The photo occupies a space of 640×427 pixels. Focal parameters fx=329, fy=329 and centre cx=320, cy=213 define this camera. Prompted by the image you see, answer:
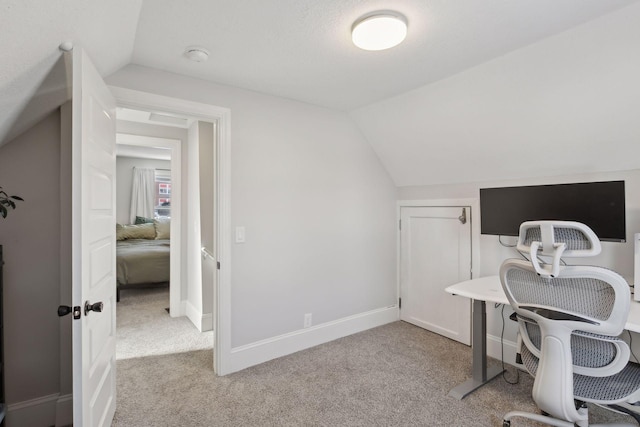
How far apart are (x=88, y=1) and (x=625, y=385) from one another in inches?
107

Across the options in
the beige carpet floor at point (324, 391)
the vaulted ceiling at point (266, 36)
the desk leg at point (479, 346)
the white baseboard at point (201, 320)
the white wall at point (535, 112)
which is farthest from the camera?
the white baseboard at point (201, 320)

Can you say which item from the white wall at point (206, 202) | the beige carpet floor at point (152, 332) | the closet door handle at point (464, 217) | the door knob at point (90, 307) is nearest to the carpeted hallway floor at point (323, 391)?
the beige carpet floor at point (152, 332)

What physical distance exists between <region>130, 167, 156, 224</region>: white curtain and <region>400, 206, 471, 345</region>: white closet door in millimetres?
6194

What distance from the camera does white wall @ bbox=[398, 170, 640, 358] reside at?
6.77 ft

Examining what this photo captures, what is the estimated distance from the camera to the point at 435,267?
328 centimetres

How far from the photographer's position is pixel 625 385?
1468 mm

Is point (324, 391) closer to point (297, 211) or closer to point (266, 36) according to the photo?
point (297, 211)

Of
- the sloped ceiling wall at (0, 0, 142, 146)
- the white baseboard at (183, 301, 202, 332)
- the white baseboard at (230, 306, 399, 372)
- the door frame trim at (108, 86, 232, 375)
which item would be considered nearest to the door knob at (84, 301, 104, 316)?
the sloped ceiling wall at (0, 0, 142, 146)

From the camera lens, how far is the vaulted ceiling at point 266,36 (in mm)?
1274

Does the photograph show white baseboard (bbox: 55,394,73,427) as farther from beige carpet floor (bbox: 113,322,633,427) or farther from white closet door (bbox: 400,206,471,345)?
white closet door (bbox: 400,206,471,345)

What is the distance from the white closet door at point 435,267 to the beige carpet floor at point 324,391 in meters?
0.33

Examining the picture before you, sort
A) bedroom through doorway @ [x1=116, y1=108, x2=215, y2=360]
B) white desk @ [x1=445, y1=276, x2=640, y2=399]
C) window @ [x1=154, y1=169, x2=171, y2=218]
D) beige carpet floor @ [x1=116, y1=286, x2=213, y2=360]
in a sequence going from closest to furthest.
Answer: white desk @ [x1=445, y1=276, x2=640, y2=399] < beige carpet floor @ [x1=116, y1=286, x2=213, y2=360] < bedroom through doorway @ [x1=116, y1=108, x2=215, y2=360] < window @ [x1=154, y1=169, x2=171, y2=218]

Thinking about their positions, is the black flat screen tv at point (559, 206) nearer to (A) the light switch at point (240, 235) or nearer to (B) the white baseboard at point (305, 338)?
(B) the white baseboard at point (305, 338)

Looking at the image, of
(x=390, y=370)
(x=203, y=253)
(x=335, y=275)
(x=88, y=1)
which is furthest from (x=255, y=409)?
(x=88, y=1)
